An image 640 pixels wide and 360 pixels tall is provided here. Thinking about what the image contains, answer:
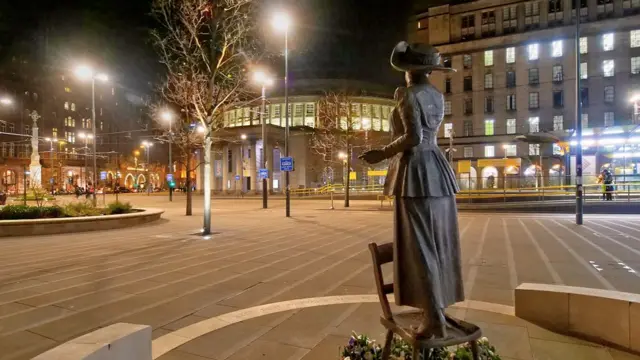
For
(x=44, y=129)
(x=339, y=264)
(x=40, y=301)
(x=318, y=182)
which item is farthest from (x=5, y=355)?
(x=44, y=129)

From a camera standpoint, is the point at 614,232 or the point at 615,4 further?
the point at 615,4

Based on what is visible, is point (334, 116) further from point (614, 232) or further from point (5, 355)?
point (5, 355)

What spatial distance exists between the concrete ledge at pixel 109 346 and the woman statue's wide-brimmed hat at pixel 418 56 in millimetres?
2924

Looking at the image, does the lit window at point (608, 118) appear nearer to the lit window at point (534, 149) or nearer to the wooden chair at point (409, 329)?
the lit window at point (534, 149)

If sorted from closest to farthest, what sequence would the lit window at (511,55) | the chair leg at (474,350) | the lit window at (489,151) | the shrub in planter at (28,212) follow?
the chair leg at (474,350)
the shrub in planter at (28,212)
the lit window at (489,151)
the lit window at (511,55)

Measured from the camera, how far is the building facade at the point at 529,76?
54.0 meters

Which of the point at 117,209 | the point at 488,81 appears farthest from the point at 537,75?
the point at 117,209

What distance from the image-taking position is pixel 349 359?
10.6 feet

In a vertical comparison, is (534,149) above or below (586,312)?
above

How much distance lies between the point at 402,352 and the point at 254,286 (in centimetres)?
443

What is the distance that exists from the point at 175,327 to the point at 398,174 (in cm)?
379

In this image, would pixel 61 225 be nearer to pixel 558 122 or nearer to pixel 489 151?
pixel 489 151

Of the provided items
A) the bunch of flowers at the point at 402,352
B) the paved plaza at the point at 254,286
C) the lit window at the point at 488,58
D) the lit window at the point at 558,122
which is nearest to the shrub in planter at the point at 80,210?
the paved plaza at the point at 254,286

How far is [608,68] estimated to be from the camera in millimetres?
54781
